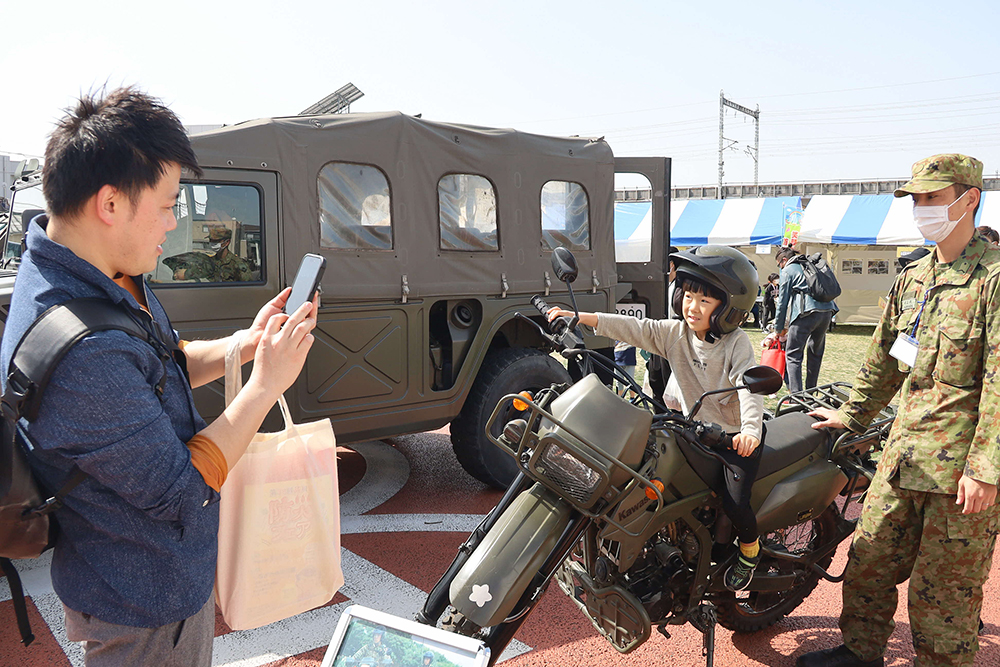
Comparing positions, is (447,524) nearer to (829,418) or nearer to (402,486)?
(402,486)

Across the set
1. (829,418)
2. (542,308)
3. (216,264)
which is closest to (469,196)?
(216,264)

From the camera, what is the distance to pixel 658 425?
8.07 feet

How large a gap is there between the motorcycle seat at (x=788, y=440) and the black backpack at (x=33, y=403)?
2317 millimetres

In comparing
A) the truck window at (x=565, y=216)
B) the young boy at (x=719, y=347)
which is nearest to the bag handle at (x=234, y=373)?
the young boy at (x=719, y=347)

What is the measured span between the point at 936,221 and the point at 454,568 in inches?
84.6

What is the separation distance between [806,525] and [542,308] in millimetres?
1686

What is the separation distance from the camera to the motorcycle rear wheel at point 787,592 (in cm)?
316

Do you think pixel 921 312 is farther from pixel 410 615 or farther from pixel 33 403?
pixel 33 403

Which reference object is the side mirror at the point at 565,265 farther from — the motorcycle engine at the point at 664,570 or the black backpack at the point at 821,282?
the black backpack at the point at 821,282

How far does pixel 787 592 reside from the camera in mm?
3301

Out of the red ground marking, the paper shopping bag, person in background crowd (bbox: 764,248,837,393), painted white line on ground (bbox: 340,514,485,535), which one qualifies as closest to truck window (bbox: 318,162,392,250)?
painted white line on ground (bbox: 340,514,485,535)

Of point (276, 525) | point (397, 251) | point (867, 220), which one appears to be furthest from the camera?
point (867, 220)

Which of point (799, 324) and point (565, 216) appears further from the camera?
point (799, 324)

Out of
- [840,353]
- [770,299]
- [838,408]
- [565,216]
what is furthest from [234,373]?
[770,299]
